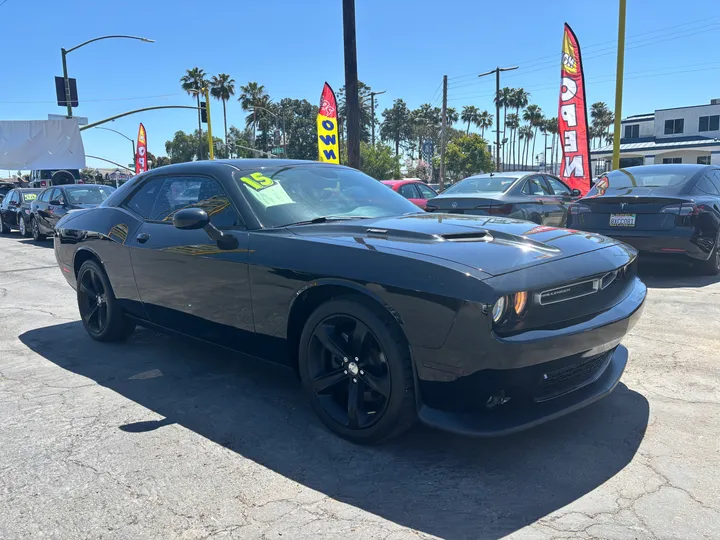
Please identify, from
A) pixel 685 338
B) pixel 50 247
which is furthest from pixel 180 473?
pixel 50 247

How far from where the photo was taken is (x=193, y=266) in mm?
3725

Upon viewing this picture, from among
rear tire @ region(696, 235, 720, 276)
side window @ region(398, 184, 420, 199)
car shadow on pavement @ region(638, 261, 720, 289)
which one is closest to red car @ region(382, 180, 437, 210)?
side window @ region(398, 184, 420, 199)

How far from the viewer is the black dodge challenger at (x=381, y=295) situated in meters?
2.47

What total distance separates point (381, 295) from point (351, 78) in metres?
9.64

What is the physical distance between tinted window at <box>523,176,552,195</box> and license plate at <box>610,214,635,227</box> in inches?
89.2

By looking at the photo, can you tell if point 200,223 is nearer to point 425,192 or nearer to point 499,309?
point 499,309

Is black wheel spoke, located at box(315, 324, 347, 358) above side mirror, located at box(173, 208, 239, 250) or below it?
below

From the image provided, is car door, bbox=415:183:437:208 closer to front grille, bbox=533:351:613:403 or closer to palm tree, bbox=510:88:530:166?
front grille, bbox=533:351:613:403

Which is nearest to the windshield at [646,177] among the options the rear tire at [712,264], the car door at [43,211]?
the rear tire at [712,264]

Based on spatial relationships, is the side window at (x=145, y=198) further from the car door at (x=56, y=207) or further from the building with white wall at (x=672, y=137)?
the building with white wall at (x=672, y=137)

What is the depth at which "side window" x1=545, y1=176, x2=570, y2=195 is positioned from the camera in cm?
984

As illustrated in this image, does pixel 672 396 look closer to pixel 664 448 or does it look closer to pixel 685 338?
pixel 664 448

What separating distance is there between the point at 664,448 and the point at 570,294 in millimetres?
948

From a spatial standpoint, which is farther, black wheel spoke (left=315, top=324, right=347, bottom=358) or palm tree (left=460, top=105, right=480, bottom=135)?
palm tree (left=460, top=105, right=480, bottom=135)
